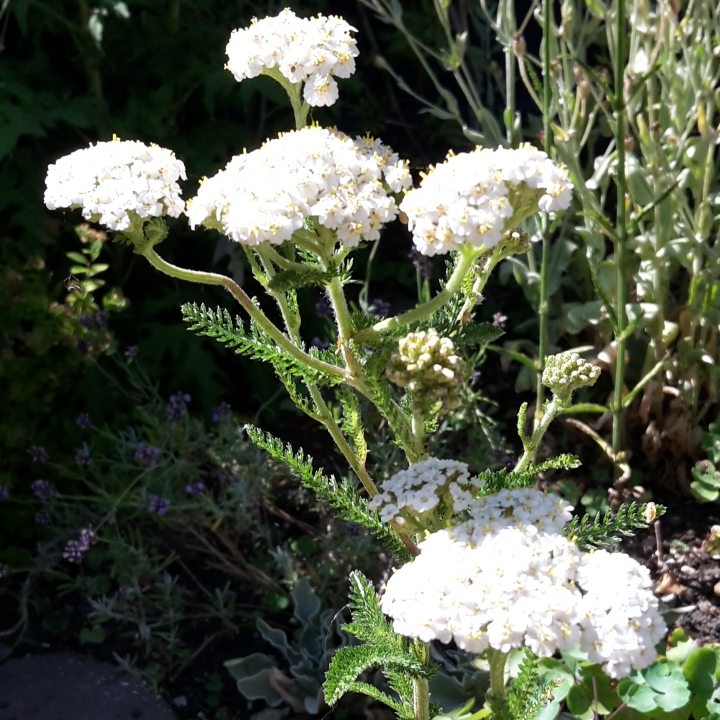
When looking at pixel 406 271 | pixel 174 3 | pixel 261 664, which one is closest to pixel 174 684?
pixel 261 664

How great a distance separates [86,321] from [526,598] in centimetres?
166

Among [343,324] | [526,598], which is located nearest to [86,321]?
[343,324]

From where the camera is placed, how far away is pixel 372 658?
1238mm

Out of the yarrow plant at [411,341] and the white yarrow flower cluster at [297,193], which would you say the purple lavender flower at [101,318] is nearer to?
the yarrow plant at [411,341]

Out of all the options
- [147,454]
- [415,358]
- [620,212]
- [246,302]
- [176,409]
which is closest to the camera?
[415,358]

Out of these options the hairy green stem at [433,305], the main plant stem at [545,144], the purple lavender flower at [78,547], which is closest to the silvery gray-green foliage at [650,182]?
the main plant stem at [545,144]

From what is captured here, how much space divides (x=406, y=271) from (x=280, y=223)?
2249mm

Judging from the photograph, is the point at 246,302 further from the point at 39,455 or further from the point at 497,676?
the point at 39,455

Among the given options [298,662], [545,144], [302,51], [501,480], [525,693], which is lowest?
[298,662]

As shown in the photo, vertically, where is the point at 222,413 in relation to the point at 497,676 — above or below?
below

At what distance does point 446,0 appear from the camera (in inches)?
81.7

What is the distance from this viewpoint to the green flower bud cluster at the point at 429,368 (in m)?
1.10

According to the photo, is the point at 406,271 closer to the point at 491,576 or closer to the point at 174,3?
the point at 174,3

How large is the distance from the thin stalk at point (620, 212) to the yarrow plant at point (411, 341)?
0.65 metres
